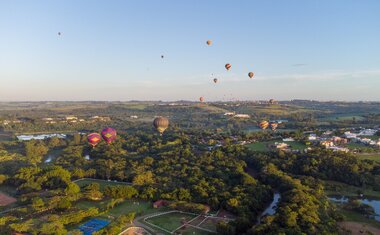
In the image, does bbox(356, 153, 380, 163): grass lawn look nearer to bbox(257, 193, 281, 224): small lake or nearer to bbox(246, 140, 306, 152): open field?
bbox(246, 140, 306, 152): open field

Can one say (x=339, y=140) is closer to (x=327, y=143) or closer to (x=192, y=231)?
(x=327, y=143)

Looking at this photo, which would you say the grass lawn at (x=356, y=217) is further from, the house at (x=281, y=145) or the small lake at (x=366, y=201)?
the house at (x=281, y=145)

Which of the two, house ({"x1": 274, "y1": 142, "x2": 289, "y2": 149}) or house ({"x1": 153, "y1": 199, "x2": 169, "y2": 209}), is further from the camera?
house ({"x1": 274, "y1": 142, "x2": 289, "y2": 149})

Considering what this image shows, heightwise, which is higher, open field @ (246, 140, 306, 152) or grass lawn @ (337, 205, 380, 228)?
open field @ (246, 140, 306, 152)

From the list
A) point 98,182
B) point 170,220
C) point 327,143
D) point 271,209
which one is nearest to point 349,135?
point 327,143

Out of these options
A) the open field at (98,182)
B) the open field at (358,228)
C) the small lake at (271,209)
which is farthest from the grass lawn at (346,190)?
the open field at (98,182)

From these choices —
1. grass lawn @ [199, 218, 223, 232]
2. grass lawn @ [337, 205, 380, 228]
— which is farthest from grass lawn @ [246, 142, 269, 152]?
grass lawn @ [199, 218, 223, 232]
